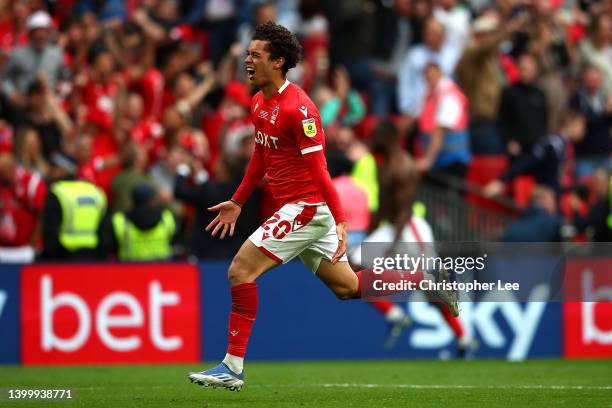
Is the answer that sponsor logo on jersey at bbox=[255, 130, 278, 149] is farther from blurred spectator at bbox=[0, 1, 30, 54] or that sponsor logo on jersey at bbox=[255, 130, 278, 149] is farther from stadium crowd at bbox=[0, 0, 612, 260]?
blurred spectator at bbox=[0, 1, 30, 54]

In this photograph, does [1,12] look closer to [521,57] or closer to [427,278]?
[521,57]

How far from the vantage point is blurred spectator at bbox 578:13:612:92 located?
19.3 m

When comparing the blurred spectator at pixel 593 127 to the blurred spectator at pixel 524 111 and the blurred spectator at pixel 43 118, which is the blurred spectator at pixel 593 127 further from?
the blurred spectator at pixel 43 118

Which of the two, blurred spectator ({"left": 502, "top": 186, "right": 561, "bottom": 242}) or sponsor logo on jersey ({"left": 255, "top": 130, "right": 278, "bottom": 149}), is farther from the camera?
blurred spectator ({"left": 502, "top": 186, "right": 561, "bottom": 242})

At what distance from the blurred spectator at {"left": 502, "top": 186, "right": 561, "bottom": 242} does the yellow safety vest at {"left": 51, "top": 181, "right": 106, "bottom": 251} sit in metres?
4.97

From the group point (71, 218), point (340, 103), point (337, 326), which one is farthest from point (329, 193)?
point (340, 103)

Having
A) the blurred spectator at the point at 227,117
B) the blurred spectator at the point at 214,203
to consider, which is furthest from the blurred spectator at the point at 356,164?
the blurred spectator at the point at 227,117

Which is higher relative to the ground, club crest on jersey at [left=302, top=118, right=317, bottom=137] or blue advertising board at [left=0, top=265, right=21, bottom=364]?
club crest on jersey at [left=302, top=118, right=317, bottom=137]

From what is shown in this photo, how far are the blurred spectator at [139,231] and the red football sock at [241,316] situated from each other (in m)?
5.84

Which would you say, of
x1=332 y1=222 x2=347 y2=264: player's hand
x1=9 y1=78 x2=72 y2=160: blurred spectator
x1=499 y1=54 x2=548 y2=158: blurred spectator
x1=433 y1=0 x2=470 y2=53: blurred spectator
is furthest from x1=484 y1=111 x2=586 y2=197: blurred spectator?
x1=332 y1=222 x2=347 y2=264: player's hand

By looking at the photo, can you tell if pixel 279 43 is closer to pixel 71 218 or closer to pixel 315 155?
pixel 315 155

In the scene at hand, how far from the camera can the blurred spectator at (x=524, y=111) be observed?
17859mm

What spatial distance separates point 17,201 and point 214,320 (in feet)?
9.91

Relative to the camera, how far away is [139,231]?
50.4 feet
